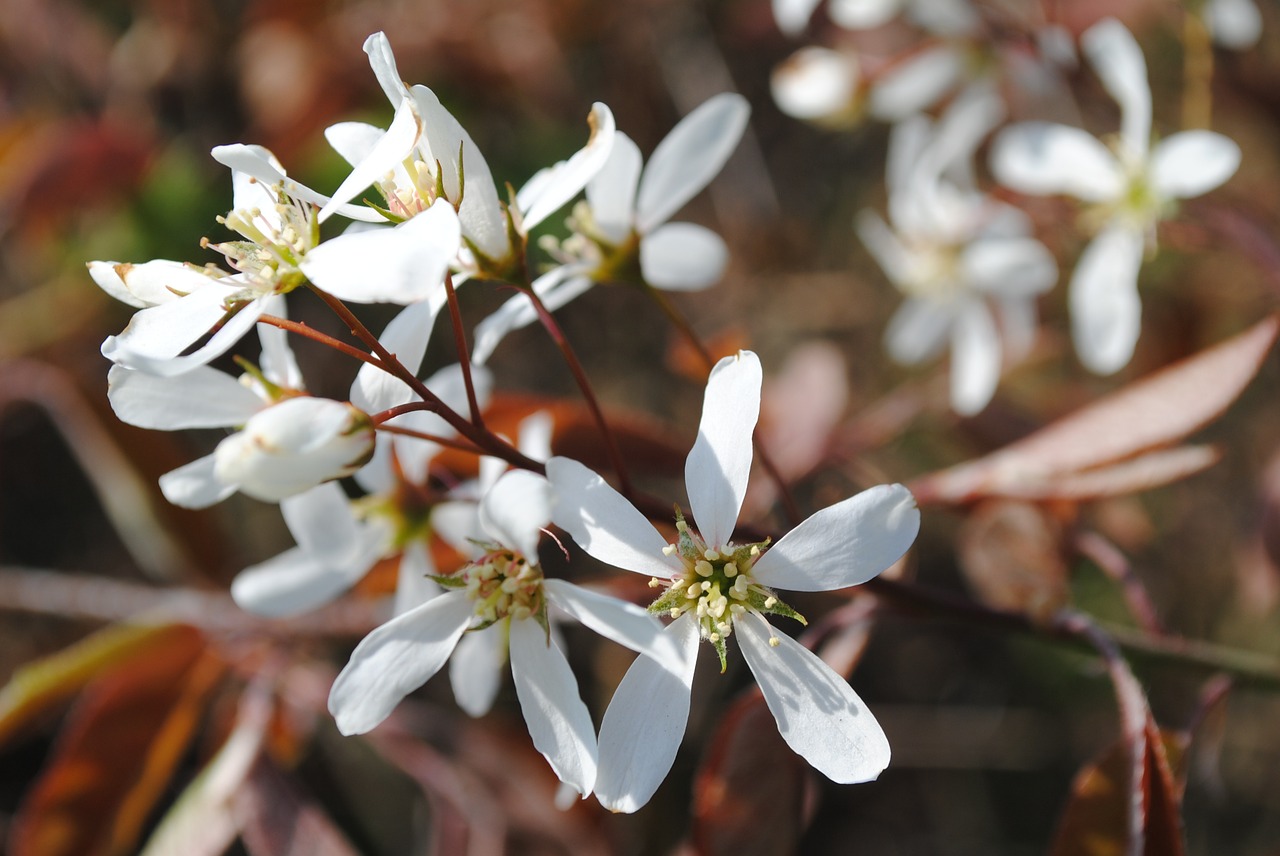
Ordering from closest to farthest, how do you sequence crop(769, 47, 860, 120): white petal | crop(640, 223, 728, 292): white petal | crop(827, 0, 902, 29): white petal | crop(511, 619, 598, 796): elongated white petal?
crop(511, 619, 598, 796): elongated white petal < crop(640, 223, 728, 292): white petal < crop(827, 0, 902, 29): white petal < crop(769, 47, 860, 120): white petal

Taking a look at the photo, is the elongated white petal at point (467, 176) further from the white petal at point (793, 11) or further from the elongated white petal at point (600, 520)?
the white petal at point (793, 11)

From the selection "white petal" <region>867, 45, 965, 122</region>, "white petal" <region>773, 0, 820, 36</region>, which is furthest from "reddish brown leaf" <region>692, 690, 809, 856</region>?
"white petal" <region>867, 45, 965, 122</region>

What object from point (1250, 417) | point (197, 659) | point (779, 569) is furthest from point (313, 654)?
point (1250, 417)

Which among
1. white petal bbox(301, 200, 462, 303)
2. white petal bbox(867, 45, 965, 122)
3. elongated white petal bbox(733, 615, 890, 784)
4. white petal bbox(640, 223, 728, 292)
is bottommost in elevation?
elongated white petal bbox(733, 615, 890, 784)

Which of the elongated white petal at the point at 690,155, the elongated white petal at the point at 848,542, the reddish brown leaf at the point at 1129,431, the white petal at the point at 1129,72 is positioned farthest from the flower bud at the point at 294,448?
the white petal at the point at 1129,72

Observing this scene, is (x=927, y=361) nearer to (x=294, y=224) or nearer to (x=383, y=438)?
(x=383, y=438)

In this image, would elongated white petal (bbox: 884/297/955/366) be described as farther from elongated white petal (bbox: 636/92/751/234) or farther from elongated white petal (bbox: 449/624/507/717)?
elongated white petal (bbox: 449/624/507/717)

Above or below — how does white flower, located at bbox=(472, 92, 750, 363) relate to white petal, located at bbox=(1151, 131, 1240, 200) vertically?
above

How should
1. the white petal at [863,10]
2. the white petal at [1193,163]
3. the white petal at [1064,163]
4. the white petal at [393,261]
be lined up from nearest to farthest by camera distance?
1. the white petal at [393,261]
2. the white petal at [1193,163]
3. the white petal at [1064,163]
4. the white petal at [863,10]
